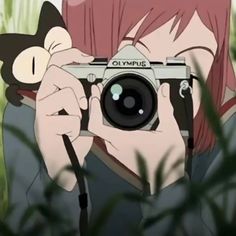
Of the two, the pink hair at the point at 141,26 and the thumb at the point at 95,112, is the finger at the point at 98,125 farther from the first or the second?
the pink hair at the point at 141,26

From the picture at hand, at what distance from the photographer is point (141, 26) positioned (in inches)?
125

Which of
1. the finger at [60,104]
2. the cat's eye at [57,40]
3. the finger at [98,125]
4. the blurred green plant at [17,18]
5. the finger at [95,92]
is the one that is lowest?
the finger at [98,125]

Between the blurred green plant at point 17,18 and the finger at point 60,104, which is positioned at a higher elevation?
the blurred green plant at point 17,18

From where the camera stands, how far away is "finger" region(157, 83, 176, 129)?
10.4ft

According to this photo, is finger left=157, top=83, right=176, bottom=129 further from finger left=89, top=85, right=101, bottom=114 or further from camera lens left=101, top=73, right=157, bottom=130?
finger left=89, top=85, right=101, bottom=114

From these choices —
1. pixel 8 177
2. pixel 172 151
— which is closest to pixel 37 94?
pixel 8 177

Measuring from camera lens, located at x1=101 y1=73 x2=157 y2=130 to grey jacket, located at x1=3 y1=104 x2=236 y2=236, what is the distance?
0.52 feet

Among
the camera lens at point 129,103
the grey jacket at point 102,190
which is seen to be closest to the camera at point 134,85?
the camera lens at point 129,103

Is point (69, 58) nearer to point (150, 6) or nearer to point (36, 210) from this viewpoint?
point (150, 6)

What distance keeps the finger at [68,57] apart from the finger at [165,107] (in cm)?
28

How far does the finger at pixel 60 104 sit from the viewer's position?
3.19 m

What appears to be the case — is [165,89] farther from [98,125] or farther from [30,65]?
[30,65]

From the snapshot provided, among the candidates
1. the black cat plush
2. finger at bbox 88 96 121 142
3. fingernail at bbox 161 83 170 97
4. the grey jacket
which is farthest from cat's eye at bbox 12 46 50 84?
fingernail at bbox 161 83 170 97

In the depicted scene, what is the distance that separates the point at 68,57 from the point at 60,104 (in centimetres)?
16
